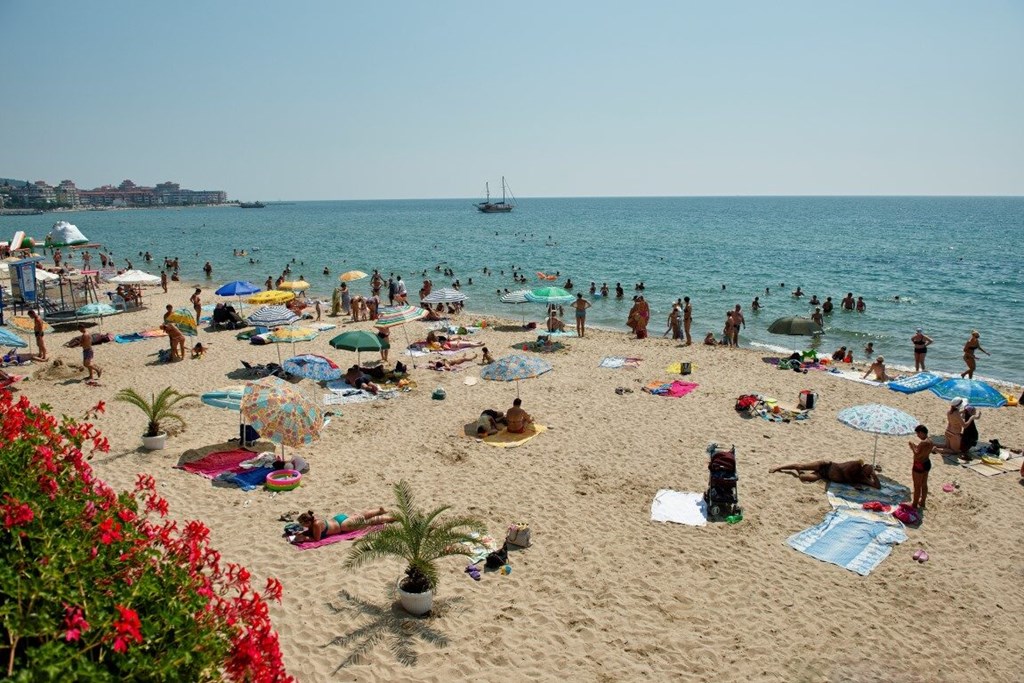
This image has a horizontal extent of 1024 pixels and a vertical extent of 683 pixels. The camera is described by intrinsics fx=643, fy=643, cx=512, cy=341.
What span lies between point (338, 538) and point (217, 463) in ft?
11.7

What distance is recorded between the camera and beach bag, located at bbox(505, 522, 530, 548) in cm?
891

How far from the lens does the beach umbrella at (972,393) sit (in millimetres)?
12273

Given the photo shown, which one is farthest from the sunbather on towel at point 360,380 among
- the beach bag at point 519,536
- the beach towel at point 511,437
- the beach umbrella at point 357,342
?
the beach bag at point 519,536

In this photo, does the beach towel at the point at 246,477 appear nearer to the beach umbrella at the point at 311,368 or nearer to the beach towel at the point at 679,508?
the beach umbrella at the point at 311,368

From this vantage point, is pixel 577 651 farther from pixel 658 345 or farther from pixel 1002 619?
pixel 658 345

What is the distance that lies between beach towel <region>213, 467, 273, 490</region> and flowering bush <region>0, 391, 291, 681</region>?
19.9 ft

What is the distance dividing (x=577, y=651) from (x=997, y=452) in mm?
10088

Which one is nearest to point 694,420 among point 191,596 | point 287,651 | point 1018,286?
point 287,651

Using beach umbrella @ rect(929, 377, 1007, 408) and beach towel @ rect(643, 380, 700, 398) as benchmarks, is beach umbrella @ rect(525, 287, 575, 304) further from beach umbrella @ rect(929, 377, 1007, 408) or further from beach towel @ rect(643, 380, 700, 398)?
beach umbrella @ rect(929, 377, 1007, 408)

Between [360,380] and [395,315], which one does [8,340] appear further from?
[395,315]

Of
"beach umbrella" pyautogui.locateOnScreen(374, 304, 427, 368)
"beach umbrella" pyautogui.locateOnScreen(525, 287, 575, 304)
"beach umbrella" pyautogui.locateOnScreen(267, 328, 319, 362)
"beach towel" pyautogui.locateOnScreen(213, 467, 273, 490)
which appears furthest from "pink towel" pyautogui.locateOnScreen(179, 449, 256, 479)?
"beach umbrella" pyautogui.locateOnScreen(525, 287, 575, 304)

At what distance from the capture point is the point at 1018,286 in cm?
4109

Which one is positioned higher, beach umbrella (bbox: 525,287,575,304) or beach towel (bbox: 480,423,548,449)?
beach umbrella (bbox: 525,287,575,304)

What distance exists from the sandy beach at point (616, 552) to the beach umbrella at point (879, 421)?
1231mm
